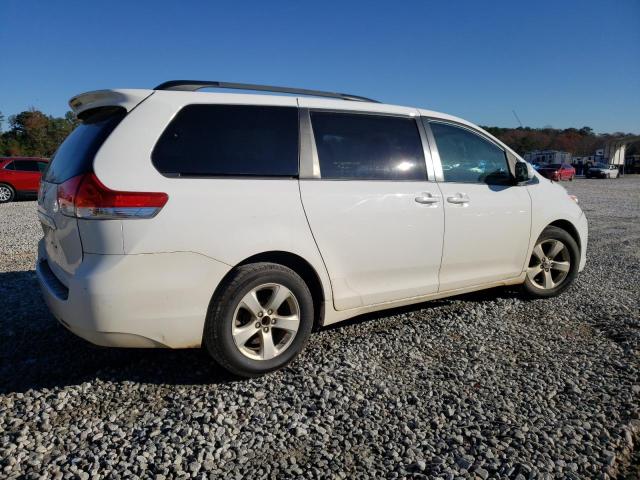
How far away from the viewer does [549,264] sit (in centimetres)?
473

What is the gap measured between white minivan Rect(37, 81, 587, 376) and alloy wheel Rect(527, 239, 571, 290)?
81 cm

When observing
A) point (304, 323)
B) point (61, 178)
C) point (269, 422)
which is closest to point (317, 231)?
point (304, 323)

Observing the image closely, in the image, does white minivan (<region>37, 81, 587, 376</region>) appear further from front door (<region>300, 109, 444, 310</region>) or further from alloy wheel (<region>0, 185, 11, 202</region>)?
alloy wheel (<region>0, 185, 11, 202</region>)

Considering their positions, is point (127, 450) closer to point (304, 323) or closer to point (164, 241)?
point (164, 241)

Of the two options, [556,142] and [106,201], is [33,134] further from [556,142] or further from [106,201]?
[556,142]

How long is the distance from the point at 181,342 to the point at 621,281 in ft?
17.2

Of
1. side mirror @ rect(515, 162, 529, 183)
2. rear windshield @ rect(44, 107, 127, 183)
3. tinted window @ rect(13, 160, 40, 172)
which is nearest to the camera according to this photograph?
rear windshield @ rect(44, 107, 127, 183)

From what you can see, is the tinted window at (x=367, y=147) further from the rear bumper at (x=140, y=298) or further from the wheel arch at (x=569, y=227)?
the wheel arch at (x=569, y=227)

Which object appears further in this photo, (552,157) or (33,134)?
(552,157)

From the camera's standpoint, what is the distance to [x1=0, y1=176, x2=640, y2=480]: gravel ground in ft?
7.44

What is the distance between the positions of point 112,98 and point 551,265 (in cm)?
423

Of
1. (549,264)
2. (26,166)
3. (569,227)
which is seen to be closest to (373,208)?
(549,264)

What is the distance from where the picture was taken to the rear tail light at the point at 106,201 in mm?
2547

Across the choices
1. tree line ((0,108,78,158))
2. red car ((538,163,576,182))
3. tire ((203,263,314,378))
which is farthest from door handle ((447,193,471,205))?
tree line ((0,108,78,158))
